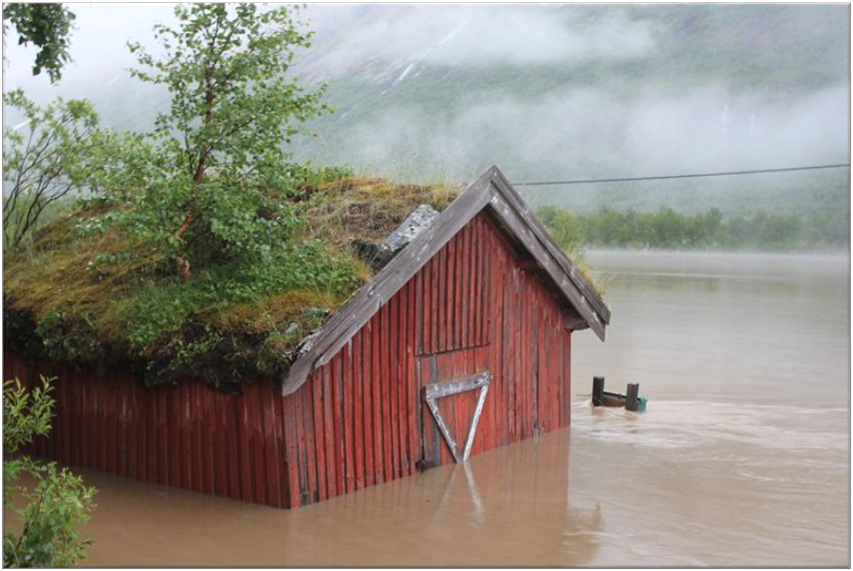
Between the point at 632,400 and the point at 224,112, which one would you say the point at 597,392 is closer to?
the point at 632,400

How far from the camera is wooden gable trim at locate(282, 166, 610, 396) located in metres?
9.62

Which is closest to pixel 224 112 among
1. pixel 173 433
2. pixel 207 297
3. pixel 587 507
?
pixel 207 297

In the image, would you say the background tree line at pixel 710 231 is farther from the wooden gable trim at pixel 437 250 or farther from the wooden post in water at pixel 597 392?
the wooden gable trim at pixel 437 250

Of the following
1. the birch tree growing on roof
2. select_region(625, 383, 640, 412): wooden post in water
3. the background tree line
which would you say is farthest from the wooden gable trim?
the background tree line

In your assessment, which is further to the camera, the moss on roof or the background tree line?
the background tree line

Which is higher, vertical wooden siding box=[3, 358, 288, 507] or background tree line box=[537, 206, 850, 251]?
background tree line box=[537, 206, 850, 251]

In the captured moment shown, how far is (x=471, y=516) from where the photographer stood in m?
10.3

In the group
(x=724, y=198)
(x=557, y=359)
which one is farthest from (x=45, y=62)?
(x=724, y=198)

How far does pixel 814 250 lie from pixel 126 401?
8430cm

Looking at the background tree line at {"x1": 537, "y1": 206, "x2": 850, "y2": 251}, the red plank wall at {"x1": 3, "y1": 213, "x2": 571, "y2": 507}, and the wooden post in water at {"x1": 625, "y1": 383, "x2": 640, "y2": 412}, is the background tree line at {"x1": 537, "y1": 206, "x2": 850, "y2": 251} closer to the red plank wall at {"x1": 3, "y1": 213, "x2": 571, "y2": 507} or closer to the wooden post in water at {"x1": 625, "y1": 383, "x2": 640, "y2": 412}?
the wooden post in water at {"x1": 625, "y1": 383, "x2": 640, "y2": 412}

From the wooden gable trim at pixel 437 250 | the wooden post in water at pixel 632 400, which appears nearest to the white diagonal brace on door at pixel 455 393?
the wooden gable trim at pixel 437 250

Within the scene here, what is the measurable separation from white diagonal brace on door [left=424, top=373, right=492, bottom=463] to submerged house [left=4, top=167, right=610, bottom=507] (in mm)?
18

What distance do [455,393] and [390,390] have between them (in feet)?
4.03

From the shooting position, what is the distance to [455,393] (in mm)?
12094
